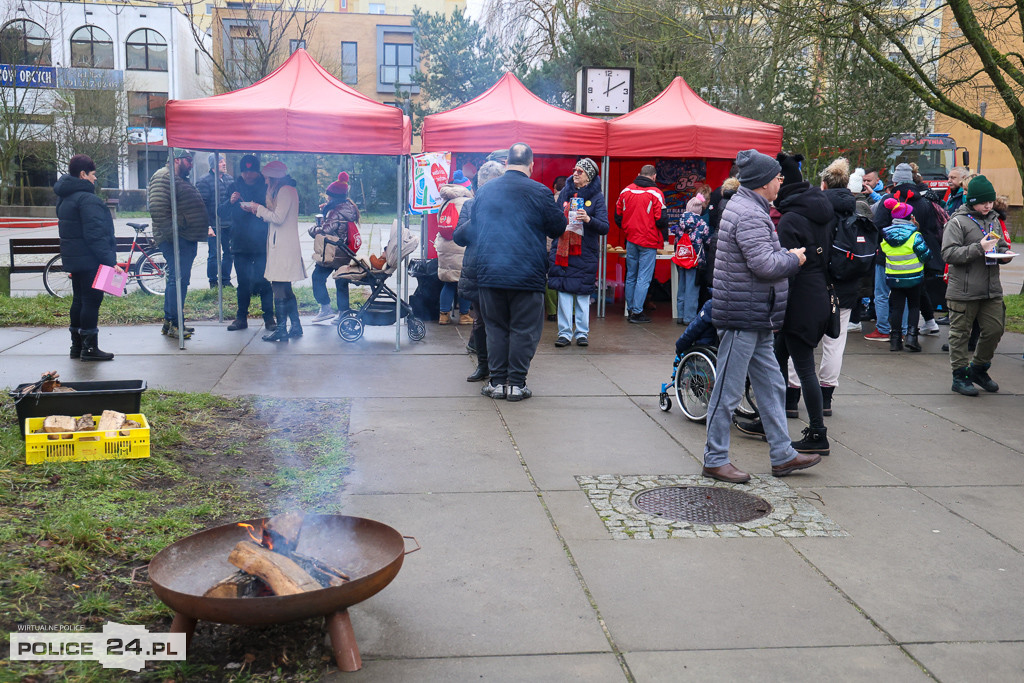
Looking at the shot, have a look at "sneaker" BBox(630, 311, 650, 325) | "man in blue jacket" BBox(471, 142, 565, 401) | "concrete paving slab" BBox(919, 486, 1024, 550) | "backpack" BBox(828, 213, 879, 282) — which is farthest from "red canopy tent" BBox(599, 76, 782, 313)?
"concrete paving slab" BBox(919, 486, 1024, 550)

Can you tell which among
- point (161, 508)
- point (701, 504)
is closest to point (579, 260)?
point (701, 504)

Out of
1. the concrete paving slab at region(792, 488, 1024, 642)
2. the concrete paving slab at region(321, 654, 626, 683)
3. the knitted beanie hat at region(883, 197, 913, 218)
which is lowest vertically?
the concrete paving slab at region(321, 654, 626, 683)

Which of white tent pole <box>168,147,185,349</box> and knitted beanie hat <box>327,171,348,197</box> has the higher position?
knitted beanie hat <box>327,171,348,197</box>

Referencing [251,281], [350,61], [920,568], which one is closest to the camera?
[920,568]

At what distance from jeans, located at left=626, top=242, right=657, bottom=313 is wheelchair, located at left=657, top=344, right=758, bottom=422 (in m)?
4.72

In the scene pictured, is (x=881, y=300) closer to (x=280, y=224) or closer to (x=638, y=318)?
(x=638, y=318)

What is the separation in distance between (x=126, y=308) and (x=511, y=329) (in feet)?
21.6

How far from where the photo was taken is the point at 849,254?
665 cm

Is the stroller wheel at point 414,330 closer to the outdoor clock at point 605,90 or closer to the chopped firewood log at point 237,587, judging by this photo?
the outdoor clock at point 605,90

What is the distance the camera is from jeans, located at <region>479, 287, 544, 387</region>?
7.57 m

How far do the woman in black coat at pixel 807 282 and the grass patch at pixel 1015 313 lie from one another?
752 cm

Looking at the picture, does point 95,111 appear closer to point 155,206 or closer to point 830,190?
point 155,206

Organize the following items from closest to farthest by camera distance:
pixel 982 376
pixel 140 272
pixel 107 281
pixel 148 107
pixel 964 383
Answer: pixel 964 383 → pixel 982 376 → pixel 107 281 → pixel 140 272 → pixel 148 107

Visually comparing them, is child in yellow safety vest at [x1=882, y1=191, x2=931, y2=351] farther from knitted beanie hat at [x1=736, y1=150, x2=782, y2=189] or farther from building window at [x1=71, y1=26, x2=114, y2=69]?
building window at [x1=71, y1=26, x2=114, y2=69]
